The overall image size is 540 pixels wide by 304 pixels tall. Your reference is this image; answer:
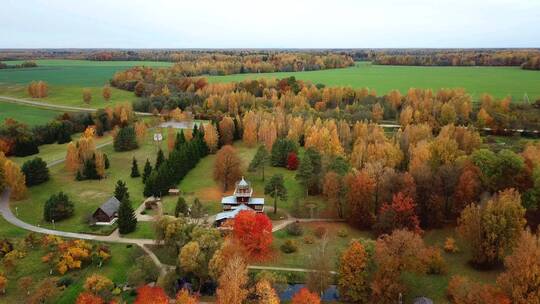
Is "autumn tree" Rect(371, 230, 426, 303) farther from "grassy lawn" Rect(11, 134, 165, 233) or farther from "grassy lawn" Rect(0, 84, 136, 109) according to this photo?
"grassy lawn" Rect(0, 84, 136, 109)

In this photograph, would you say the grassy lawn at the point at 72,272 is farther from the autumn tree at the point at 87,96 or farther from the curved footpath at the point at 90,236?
the autumn tree at the point at 87,96

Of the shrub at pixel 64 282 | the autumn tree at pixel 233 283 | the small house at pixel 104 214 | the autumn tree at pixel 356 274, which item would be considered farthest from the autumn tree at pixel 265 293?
the small house at pixel 104 214

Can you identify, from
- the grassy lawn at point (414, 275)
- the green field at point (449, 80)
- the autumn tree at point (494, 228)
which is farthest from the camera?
the green field at point (449, 80)

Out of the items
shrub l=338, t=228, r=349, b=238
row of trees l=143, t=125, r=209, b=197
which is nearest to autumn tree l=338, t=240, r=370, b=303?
shrub l=338, t=228, r=349, b=238

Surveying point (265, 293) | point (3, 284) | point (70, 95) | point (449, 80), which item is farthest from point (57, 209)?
point (449, 80)

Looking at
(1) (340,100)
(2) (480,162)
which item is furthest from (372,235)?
(1) (340,100)

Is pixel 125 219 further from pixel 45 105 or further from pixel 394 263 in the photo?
pixel 45 105
